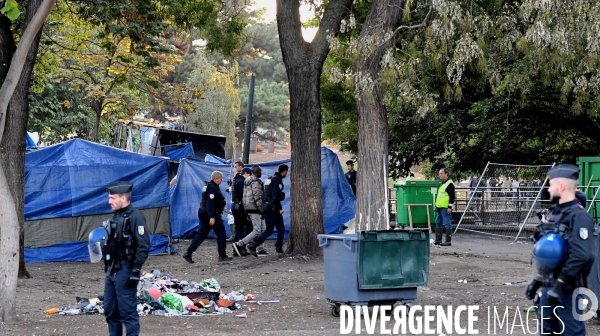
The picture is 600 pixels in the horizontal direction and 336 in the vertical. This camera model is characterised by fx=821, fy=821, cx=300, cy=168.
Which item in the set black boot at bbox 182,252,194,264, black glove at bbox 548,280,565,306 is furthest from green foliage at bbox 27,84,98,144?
black glove at bbox 548,280,565,306

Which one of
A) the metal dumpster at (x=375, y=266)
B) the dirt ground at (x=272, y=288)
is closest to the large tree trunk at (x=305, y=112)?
the dirt ground at (x=272, y=288)

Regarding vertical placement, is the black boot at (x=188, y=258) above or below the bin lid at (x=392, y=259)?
below

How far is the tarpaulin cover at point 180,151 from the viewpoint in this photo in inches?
1003

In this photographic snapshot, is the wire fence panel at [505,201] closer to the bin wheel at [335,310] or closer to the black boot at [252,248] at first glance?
the black boot at [252,248]

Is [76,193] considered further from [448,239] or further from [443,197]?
[448,239]

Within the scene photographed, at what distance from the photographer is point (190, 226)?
2025 centimetres

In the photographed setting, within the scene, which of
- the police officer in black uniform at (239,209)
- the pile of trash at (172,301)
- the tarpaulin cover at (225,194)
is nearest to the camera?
the pile of trash at (172,301)

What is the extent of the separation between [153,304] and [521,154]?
1871cm

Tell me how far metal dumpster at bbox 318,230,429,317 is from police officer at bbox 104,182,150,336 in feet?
9.45

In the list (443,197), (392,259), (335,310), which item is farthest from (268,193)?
(392,259)

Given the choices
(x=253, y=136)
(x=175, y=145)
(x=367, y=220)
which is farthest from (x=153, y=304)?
(x=253, y=136)

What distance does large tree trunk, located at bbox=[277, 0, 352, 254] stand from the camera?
51.9ft

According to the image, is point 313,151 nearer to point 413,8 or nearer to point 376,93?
point 376,93

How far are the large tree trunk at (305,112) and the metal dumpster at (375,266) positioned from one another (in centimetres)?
579
